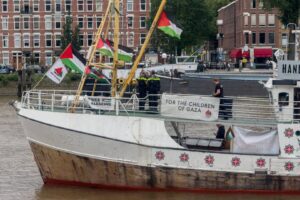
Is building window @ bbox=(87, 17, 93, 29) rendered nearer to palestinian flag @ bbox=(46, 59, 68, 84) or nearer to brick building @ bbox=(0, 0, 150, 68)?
brick building @ bbox=(0, 0, 150, 68)

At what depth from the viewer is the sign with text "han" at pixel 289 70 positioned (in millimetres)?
26469

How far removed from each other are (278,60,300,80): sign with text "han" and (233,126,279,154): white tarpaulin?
1.73 m

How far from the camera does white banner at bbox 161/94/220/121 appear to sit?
85.3 ft

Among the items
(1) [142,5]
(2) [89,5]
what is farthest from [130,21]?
(2) [89,5]

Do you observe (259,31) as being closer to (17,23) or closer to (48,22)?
(48,22)

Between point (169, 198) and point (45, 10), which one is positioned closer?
point (169, 198)

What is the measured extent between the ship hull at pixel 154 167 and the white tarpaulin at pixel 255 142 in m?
0.70

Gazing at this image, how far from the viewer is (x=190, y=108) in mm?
25984

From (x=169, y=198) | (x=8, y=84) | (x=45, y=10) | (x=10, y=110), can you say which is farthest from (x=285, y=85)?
(x=45, y=10)

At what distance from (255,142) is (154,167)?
3.19 meters

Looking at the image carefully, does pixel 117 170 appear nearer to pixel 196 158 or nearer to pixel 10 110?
pixel 196 158

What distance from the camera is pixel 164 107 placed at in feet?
85.2

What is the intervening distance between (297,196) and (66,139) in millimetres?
6970

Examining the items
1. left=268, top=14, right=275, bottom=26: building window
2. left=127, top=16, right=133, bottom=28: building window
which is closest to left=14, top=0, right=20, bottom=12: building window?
left=127, top=16, right=133, bottom=28: building window
